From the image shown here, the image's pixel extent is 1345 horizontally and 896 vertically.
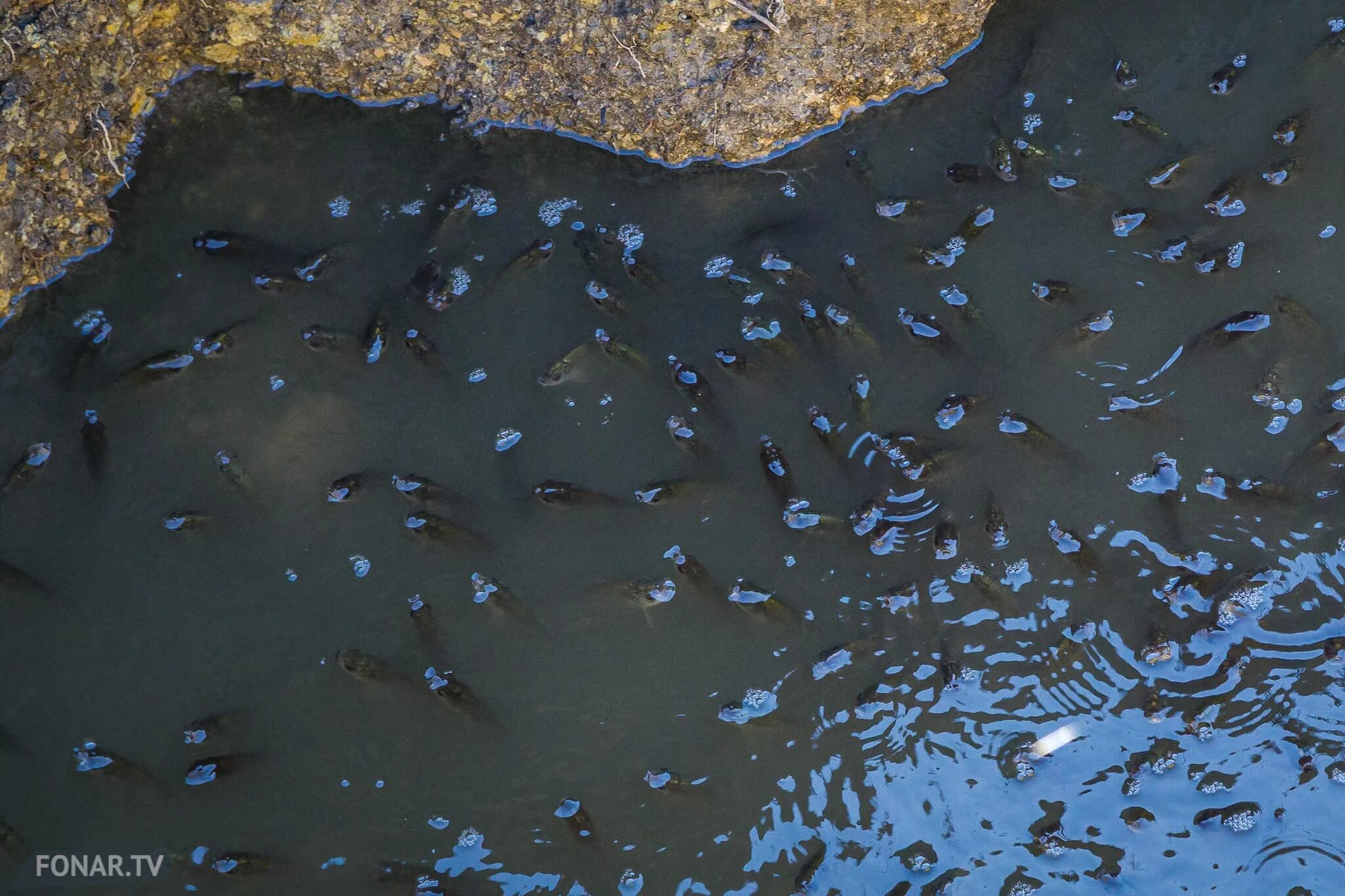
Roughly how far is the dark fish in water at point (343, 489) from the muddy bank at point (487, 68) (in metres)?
1.31

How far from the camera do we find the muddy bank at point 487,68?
3354 mm

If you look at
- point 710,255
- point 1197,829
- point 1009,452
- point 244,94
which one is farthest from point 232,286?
point 1197,829

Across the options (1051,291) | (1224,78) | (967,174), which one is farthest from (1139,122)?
(1051,291)

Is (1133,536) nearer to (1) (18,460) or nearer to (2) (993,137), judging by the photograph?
(2) (993,137)

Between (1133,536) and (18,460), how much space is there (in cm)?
368

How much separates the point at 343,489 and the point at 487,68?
65.1 inches

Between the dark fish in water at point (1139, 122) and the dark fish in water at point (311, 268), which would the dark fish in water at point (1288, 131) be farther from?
the dark fish in water at point (311, 268)

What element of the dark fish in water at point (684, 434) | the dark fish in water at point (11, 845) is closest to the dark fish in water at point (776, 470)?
the dark fish in water at point (684, 434)

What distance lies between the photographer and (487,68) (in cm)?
359

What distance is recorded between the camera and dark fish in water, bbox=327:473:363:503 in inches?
125

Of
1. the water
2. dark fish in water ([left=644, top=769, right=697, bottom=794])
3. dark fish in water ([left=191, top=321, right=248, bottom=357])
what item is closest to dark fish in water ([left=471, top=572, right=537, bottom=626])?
the water

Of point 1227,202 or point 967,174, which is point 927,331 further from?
point 1227,202

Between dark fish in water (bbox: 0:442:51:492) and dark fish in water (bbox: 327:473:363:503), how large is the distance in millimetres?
948

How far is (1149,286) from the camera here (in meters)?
3.40
